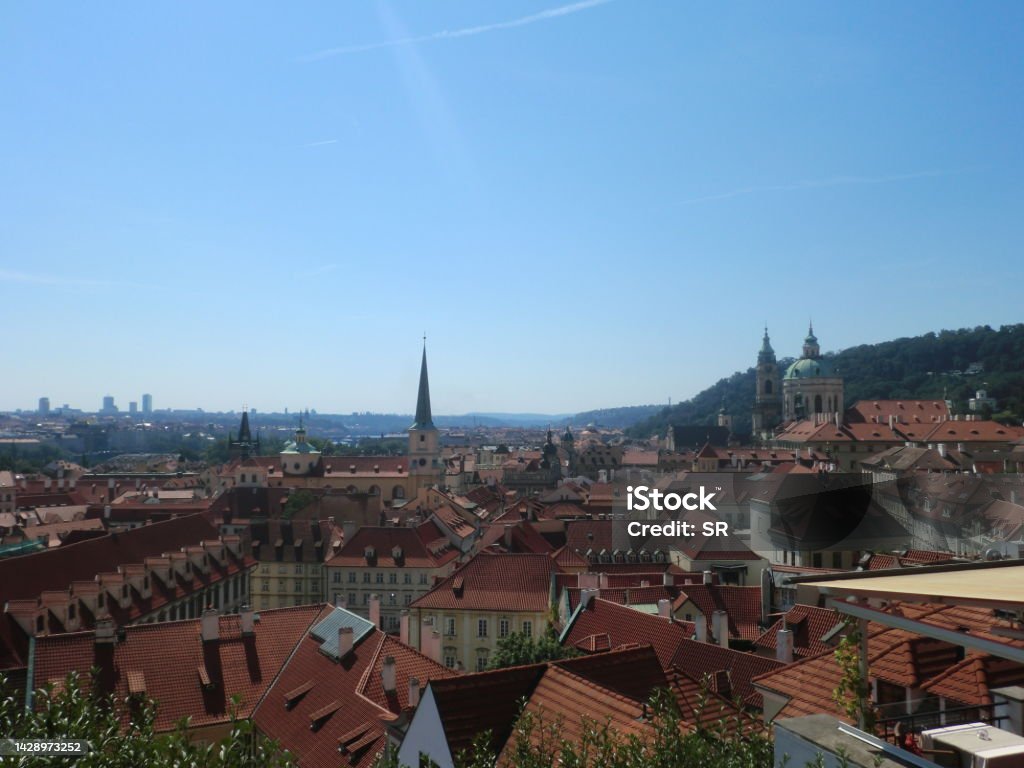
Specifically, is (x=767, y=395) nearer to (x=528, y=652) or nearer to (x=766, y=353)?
(x=766, y=353)

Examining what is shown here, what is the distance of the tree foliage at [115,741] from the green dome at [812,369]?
5229 inches

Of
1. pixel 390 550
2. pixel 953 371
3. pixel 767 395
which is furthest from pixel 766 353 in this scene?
pixel 390 550

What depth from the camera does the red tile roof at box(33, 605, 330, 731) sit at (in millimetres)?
20828

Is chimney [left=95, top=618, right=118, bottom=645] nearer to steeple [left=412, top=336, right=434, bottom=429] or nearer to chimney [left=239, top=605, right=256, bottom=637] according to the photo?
chimney [left=239, top=605, right=256, bottom=637]

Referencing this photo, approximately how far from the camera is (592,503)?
71.6 m

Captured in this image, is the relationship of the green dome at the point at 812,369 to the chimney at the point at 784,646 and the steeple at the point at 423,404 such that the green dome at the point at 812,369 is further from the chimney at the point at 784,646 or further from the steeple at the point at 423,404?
the chimney at the point at 784,646

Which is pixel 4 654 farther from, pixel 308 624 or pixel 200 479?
pixel 200 479

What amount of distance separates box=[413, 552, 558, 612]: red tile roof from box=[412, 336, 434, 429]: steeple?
59.9 m

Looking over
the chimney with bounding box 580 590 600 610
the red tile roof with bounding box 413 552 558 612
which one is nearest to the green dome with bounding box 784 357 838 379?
the red tile roof with bounding box 413 552 558 612

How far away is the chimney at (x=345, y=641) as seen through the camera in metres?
21.3

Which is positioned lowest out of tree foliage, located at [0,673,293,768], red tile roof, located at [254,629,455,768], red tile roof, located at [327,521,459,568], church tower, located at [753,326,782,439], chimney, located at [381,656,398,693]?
red tile roof, located at [327,521,459,568]

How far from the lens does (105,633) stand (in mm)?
21438

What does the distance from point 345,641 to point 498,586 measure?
15.6 m

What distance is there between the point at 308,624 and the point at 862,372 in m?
194
